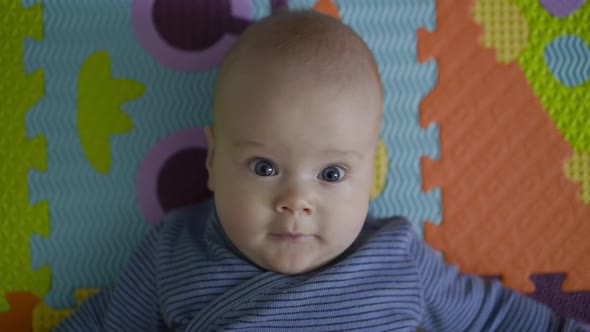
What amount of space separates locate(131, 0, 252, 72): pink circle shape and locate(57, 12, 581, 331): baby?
0.63ft

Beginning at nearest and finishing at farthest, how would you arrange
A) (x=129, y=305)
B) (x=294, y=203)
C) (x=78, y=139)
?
(x=294, y=203) < (x=129, y=305) < (x=78, y=139)

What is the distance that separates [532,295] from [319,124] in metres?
0.59

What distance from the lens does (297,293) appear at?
0.90m

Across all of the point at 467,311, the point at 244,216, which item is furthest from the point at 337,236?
the point at 467,311

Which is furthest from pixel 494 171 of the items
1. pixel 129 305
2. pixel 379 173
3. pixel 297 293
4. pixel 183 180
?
pixel 129 305

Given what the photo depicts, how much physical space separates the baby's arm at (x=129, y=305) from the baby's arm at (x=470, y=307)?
45 cm

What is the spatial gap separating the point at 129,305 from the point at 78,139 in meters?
0.32

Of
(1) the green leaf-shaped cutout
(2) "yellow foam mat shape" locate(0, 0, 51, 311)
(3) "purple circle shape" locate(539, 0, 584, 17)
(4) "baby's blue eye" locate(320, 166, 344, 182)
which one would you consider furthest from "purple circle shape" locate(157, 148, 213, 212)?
(3) "purple circle shape" locate(539, 0, 584, 17)

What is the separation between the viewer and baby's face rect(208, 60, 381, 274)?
81 centimetres

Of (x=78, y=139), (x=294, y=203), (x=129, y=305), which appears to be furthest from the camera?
(x=78, y=139)

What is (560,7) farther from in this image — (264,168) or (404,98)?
(264,168)

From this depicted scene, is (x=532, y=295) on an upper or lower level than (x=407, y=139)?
lower

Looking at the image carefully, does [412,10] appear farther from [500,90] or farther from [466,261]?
[466,261]

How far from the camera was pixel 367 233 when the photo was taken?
101 cm
